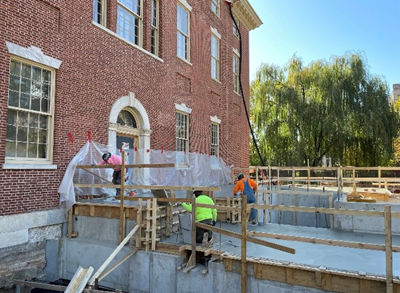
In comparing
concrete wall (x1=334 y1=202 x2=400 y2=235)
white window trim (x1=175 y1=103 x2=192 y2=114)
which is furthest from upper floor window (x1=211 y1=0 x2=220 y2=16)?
concrete wall (x1=334 y1=202 x2=400 y2=235)

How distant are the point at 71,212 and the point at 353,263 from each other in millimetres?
7058

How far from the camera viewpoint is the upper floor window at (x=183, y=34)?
15586 millimetres

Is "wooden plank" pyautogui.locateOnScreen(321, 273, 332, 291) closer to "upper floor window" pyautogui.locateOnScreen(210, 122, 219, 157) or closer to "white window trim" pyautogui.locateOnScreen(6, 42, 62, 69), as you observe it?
"white window trim" pyautogui.locateOnScreen(6, 42, 62, 69)

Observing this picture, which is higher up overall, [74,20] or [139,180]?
[74,20]

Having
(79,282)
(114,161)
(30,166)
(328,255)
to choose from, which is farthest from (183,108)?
(79,282)

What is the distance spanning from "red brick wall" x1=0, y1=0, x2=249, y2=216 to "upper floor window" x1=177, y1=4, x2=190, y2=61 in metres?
0.40

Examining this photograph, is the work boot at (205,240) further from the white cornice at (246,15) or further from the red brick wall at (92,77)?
the white cornice at (246,15)

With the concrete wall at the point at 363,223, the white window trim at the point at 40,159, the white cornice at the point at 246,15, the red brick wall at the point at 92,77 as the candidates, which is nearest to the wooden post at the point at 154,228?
the red brick wall at the point at 92,77

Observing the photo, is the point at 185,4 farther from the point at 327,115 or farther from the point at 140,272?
the point at 327,115

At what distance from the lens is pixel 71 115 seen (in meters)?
9.66

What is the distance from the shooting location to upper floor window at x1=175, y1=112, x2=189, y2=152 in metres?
15.3

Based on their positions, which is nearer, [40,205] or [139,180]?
[40,205]

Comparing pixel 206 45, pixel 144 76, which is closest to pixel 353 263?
pixel 144 76

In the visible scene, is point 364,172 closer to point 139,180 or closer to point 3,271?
point 139,180
